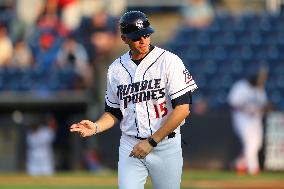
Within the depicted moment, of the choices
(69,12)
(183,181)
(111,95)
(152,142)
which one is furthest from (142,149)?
(69,12)

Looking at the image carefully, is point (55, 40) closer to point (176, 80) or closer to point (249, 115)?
point (249, 115)

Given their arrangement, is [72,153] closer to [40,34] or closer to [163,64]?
[40,34]

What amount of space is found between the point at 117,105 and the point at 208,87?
34.4 ft

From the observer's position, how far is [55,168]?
16609 mm

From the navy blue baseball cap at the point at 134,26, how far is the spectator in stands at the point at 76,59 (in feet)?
34.1

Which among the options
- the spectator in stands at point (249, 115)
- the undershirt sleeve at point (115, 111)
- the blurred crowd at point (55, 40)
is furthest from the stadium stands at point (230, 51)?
the undershirt sleeve at point (115, 111)

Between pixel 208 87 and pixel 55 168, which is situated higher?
pixel 208 87

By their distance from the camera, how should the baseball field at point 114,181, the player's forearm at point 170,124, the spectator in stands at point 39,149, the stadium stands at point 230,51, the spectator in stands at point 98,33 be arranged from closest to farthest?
the player's forearm at point 170,124, the baseball field at point 114,181, the spectator in stands at point 39,149, the stadium stands at point 230,51, the spectator in stands at point 98,33

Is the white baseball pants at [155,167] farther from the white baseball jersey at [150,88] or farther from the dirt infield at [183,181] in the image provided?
the dirt infield at [183,181]

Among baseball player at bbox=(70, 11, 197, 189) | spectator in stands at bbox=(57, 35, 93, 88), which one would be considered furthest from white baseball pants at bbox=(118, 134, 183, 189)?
spectator in stands at bbox=(57, 35, 93, 88)

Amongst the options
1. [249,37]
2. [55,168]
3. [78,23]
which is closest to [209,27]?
[249,37]

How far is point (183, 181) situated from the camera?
43.6 feet

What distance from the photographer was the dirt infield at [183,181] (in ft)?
41.1

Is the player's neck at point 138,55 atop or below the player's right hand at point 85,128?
atop
